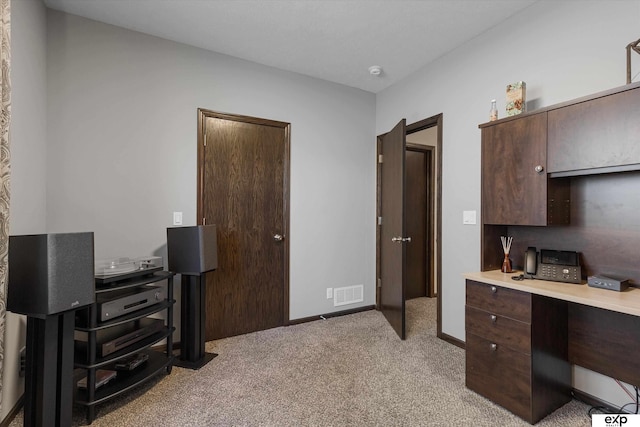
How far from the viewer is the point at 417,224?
4.28 meters

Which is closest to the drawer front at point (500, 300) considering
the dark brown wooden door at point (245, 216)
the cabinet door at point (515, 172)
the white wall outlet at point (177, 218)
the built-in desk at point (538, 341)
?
the built-in desk at point (538, 341)

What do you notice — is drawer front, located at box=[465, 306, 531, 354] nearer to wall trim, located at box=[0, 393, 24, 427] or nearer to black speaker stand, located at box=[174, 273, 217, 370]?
black speaker stand, located at box=[174, 273, 217, 370]

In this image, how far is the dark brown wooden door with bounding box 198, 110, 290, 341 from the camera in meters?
2.80

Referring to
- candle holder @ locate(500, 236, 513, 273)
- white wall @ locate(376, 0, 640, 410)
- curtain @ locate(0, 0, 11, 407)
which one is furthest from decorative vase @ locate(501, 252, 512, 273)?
curtain @ locate(0, 0, 11, 407)

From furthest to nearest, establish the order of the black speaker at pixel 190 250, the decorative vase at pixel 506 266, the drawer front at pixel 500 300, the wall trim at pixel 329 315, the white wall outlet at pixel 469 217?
the wall trim at pixel 329 315 → the white wall outlet at pixel 469 217 → the black speaker at pixel 190 250 → the decorative vase at pixel 506 266 → the drawer front at pixel 500 300

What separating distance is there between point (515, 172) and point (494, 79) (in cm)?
92

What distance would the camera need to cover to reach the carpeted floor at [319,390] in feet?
5.68

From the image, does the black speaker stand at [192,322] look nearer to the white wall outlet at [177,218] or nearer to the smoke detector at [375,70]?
the white wall outlet at [177,218]

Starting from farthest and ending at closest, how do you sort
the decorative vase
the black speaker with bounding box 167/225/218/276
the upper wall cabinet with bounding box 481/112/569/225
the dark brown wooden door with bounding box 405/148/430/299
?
the dark brown wooden door with bounding box 405/148/430/299
the black speaker with bounding box 167/225/218/276
the decorative vase
the upper wall cabinet with bounding box 481/112/569/225

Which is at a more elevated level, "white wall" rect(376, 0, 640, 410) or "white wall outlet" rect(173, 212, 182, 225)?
"white wall" rect(376, 0, 640, 410)

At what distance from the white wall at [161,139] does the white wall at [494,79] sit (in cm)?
103

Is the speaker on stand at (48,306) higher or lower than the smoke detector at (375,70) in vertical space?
lower

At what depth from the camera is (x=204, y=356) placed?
8.00 feet

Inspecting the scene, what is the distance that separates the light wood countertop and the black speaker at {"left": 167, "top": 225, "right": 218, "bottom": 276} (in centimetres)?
186
